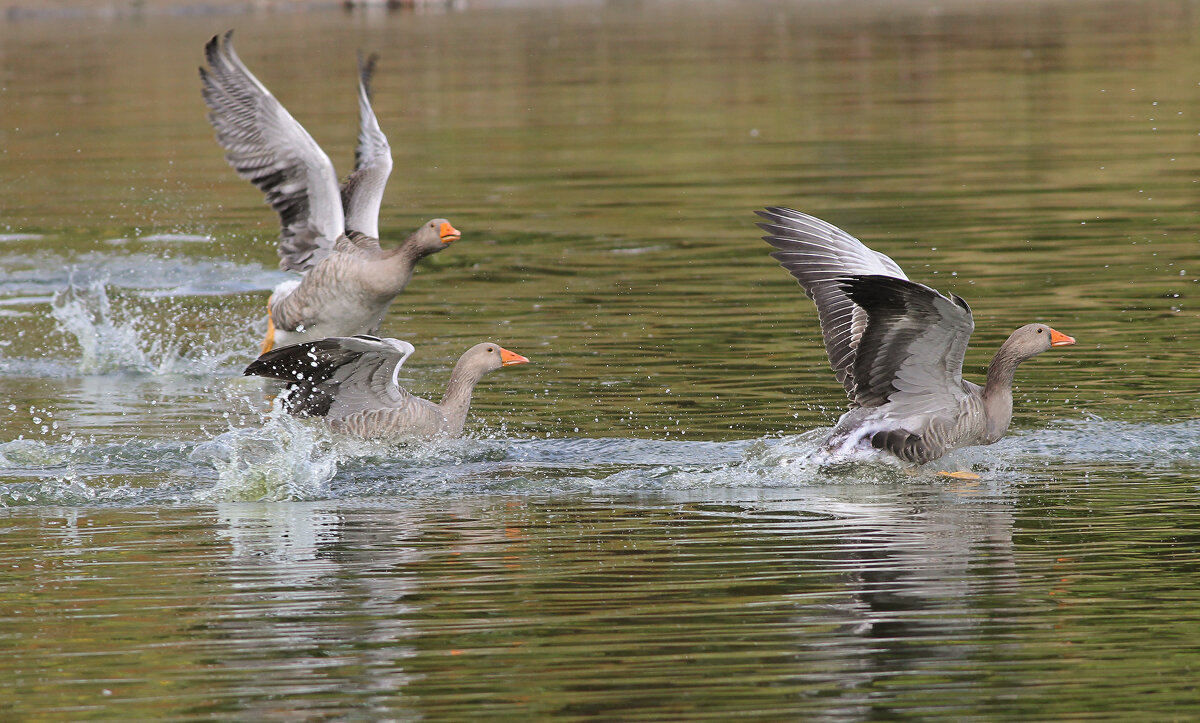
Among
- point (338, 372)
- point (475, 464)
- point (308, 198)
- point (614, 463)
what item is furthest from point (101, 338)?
point (614, 463)

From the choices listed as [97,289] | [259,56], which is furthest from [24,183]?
[259,56]

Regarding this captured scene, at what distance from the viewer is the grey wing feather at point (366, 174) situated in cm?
1334

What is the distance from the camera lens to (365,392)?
35.2 ft

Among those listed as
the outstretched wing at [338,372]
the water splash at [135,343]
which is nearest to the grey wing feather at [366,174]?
the water splash at [135,343]

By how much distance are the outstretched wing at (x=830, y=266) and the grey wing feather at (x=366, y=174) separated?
3918 millimetres

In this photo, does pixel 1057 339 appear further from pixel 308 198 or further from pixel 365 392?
pixel 308 198

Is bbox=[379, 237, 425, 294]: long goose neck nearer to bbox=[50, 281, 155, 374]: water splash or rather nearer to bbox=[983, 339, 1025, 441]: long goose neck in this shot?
bbox=[50, 281, 155, 374]: water splash

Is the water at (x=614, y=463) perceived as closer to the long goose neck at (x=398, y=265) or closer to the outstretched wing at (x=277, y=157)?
the long goose neck at (x=398, y=265)

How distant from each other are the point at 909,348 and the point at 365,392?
135 inches

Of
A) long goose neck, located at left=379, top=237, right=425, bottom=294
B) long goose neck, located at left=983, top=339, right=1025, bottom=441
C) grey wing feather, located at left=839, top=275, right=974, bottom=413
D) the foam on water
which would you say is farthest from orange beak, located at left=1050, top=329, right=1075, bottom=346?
long goose neck, located at left=379, top=237, right=425, bottom=294

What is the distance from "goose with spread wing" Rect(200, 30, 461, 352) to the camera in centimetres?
1286

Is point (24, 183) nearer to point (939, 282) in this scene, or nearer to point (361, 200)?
point (361, 200)

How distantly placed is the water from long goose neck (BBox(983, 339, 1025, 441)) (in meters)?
0.32

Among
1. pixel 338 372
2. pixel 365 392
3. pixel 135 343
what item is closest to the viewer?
pixel 338 372
